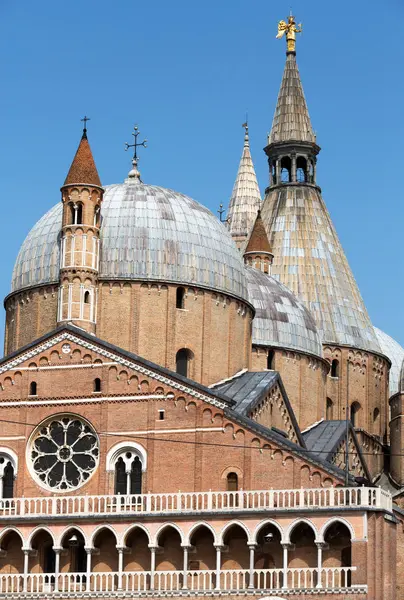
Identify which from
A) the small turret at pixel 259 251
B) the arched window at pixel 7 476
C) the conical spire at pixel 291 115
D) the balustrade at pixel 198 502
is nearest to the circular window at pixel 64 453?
the arched window at pixel 7 476

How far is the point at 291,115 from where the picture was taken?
87.1 metres

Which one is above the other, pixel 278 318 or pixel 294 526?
pixel 278 318

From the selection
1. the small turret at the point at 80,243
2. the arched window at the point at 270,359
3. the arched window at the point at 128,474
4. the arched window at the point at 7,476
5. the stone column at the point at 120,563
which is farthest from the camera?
the arched window at the point at 270,359

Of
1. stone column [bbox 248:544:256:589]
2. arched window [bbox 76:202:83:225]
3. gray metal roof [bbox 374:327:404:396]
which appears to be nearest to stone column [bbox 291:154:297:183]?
gray metal roof [bbox 374:327:404:396]

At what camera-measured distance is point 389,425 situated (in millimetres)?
79812

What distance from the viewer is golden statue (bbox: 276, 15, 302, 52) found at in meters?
90.8

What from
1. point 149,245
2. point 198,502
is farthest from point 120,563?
point 149,245

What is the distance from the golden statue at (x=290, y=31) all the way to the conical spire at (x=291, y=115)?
7.44 ft

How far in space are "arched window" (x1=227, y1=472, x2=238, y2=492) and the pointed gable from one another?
1299cm

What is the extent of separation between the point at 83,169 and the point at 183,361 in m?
8.11

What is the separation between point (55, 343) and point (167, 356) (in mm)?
5320

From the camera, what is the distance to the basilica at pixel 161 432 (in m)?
53.5

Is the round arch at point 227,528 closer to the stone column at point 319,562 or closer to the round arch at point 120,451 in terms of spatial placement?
the stone column at point 319,562

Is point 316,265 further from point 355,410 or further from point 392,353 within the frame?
point 392,353
